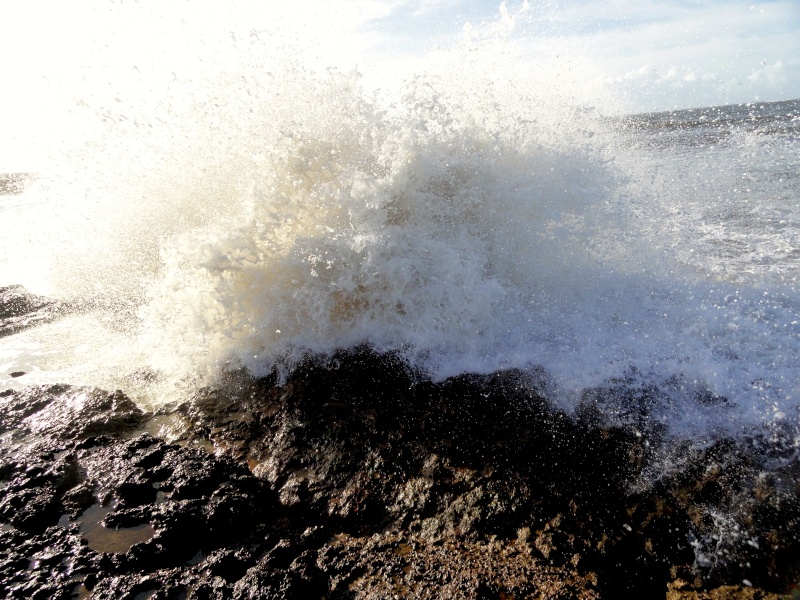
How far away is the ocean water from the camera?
3318mm

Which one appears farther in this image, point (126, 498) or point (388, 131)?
point (388, 131)

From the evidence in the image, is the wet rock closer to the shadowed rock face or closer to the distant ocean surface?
the distant ocean surface

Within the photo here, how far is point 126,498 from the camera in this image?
2551 millimetres

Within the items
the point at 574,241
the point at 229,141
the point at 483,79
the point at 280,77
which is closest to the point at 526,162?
the point at 574,241

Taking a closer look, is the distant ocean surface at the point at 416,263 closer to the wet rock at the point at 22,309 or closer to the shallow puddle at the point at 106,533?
the wet rock at the point at 22,309

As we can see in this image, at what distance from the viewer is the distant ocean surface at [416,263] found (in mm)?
3305

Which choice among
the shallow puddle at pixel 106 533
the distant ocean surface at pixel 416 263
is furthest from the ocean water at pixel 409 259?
the shallow puddle at pixel 106 533

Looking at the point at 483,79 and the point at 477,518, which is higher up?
the point at 483,79

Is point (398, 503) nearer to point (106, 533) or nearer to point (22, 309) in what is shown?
point (106, 533)

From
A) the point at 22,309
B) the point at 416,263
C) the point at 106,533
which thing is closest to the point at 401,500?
the point at 106,533

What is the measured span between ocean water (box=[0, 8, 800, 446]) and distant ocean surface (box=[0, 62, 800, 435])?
2 centimetres

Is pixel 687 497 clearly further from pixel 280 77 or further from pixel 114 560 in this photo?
pixel 280 77

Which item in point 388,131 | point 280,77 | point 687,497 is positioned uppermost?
point 280,77

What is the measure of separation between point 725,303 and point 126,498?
4750 millimetres
